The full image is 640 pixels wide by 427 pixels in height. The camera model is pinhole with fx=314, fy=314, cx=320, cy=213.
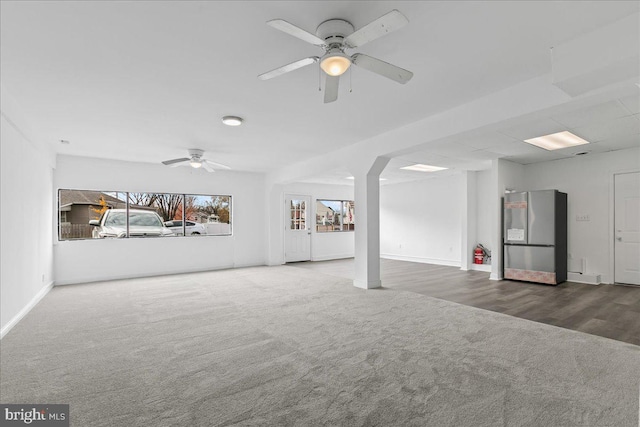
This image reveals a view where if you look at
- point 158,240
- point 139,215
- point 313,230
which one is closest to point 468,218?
point 313,230

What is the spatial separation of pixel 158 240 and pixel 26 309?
309 centimetres

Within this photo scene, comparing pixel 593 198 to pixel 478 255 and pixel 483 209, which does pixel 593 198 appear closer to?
pixel 483 209

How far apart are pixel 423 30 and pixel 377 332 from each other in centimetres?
290

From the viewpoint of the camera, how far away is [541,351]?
294 centimetres

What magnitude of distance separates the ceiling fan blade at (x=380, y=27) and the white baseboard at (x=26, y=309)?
461cm

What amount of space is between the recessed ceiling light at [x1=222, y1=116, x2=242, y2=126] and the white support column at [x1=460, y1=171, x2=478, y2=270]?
233 inches

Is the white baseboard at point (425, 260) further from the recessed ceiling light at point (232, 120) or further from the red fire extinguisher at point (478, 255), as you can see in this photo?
the recessed ceiling light at point (232, 120)

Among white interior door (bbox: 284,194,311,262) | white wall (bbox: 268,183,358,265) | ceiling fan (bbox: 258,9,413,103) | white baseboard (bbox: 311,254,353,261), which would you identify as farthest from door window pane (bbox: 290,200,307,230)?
ceiling fan (bbox: 258,9,413,103)

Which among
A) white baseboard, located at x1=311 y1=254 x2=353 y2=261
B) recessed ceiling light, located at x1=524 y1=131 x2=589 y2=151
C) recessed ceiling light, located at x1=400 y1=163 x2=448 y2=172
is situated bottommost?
white baseboard, located at x1=311 y1=254 x2=353 y2=261

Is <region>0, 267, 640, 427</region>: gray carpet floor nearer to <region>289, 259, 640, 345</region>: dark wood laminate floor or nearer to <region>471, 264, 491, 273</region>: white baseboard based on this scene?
<region>289, 259, 640, 345</region>: dark wood laminate floor

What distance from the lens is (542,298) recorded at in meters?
5.00

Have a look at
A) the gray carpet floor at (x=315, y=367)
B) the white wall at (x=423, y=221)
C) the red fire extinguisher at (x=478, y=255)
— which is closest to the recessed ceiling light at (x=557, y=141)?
the white wall at (x=423, y=221)

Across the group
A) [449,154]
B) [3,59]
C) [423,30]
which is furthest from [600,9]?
[3,59]

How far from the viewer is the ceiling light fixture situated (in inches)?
87.2
